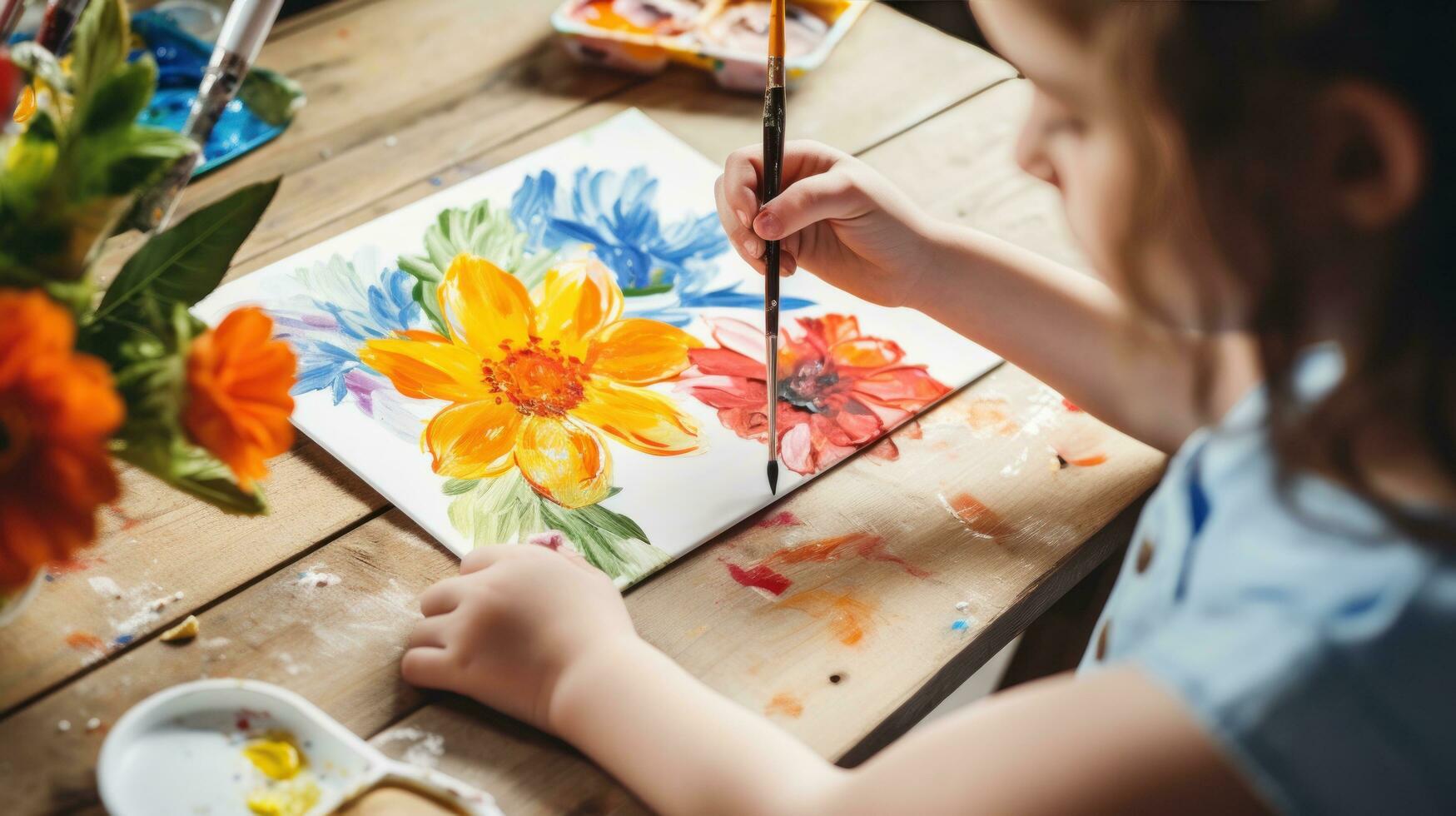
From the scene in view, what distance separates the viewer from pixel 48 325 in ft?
1.42

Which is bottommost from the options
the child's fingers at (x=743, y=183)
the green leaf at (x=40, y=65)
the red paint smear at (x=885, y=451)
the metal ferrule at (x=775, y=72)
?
the red paint smear at (x=885, y=451)

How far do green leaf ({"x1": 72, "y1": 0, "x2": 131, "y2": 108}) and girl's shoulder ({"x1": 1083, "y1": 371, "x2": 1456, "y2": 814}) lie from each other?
0.51 m

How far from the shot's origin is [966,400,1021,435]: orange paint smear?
790 mm

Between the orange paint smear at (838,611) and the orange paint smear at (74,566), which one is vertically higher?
the orange paint smear at (838,611)

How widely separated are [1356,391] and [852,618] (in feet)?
0.95

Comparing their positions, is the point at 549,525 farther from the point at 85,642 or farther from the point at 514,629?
the point at 85,642

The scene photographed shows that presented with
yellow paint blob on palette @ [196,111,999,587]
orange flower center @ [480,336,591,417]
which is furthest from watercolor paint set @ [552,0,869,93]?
orange flower center @ [480,336,591,417]

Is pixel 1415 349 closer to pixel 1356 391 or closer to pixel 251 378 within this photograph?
pixel 1356 391

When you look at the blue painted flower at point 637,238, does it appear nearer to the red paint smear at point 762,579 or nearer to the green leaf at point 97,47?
the red paint smear at point 762,579

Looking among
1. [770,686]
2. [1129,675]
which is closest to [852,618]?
[770,686]

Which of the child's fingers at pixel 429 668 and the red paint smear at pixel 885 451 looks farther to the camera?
the red paint smear at pixel 885 451

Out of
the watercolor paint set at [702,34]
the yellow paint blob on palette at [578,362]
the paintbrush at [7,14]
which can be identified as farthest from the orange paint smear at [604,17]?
the paintbrush at [7,14]

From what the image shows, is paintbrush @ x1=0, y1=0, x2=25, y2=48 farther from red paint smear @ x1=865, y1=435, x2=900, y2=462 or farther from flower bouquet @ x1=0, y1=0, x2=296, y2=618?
red paint smear @ x1=865, y1=435, x2=900, y2=462

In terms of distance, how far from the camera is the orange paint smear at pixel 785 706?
60 centimetres
